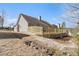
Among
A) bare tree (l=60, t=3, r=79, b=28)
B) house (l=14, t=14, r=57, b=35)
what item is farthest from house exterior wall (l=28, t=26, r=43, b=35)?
bare tree (l=60, t=3, r=79, b=28)

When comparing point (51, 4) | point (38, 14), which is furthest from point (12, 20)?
point (51, 4)

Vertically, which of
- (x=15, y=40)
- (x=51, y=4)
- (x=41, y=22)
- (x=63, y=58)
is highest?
(x=51, y=4)

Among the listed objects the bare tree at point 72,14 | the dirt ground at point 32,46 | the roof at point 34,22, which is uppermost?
the bare tree at point 72,14

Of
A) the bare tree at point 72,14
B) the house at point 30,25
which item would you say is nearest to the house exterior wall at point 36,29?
A: the house at point 30,25

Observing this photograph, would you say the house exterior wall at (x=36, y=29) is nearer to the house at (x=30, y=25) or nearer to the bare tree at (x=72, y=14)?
the house at (x=30, y=25)

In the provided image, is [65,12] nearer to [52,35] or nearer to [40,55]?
[52,35]

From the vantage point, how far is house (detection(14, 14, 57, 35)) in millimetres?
1293

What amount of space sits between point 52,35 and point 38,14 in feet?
0.67

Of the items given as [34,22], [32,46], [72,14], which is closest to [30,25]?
[34,22]

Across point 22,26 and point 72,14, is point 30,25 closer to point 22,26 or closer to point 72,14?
point 22,26

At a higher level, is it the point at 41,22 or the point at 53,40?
the point at 41,22

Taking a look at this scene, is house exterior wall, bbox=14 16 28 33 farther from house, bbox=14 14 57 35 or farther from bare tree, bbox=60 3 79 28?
bare tree, bbox=60 3 79 28

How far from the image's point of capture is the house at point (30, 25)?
1293 millimetres

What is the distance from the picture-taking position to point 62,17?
129 cm
